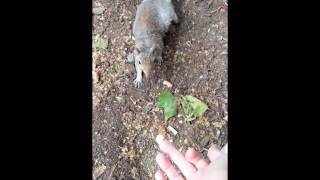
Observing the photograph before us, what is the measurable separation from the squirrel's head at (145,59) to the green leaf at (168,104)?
0.46ft

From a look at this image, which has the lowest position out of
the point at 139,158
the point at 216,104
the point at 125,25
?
the point at 139,158

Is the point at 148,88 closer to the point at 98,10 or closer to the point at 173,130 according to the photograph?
the point at 173,130

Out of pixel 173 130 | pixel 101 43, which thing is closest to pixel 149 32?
pixel 101 43

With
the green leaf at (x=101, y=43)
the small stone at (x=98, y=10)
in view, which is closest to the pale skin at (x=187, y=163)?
the green leaf at (x=101, y=43)

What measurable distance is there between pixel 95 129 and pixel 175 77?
0.47 meters

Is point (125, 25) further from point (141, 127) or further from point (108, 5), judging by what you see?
point (141, 127)

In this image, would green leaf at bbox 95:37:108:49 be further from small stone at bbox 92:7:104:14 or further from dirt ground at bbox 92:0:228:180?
small stone at bbox 92:7:104:14

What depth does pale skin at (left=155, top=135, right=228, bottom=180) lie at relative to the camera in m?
2.62

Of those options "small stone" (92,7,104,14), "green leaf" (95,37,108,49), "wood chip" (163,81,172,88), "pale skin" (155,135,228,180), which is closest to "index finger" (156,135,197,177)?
"pale skin" (155,135,228,180)

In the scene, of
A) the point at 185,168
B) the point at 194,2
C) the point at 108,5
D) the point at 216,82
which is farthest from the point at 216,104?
the point at 108,5

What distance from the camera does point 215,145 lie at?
106 inches

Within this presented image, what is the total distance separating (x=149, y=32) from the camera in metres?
2.91

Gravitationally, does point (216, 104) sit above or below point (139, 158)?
above

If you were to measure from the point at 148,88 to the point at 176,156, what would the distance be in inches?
14.5
